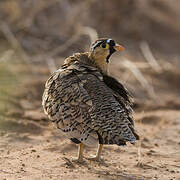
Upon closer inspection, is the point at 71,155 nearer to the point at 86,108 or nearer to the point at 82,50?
the point at 86,108

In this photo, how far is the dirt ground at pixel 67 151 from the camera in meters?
5.12

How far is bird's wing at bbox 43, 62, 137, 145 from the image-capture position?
515 centimetres

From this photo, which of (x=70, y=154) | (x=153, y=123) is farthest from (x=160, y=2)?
(x=70, y=154)

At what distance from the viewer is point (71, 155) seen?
6.01m

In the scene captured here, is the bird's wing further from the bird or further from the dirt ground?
the dirt ground

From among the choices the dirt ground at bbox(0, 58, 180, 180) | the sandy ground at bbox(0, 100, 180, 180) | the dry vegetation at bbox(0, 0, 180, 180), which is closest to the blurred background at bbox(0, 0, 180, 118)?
the dry vegetation at bbox(0, 0, 180, 180)

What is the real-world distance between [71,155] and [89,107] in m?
1.00

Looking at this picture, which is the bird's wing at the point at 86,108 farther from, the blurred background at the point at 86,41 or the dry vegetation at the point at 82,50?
the blurred background at the point at 86,41

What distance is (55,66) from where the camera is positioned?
10.0 meters

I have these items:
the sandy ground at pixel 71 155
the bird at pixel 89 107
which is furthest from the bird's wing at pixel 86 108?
the sandy ground at pixel 71 155

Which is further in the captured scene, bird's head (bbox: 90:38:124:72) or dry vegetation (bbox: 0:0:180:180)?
bird's head (bbox: 90:38:124:72)

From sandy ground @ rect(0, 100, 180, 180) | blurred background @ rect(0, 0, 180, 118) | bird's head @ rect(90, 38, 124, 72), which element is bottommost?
sandy ground @ rect(0, 100, 180, 180)

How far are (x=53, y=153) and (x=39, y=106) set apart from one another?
2637 mm

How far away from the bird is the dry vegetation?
0.42 m
